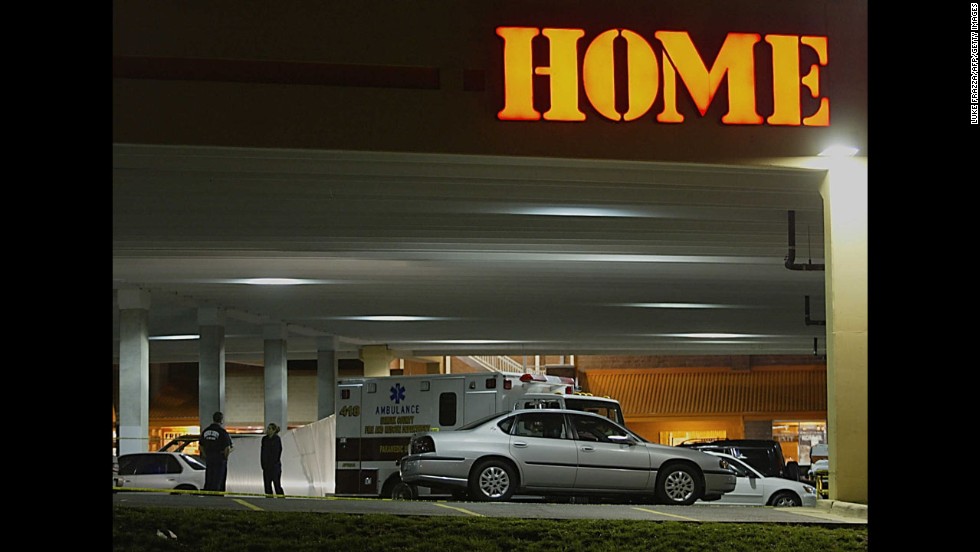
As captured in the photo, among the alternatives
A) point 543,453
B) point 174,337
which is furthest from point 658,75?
point 174,337

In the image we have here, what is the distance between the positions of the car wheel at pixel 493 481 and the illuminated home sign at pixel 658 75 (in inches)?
252

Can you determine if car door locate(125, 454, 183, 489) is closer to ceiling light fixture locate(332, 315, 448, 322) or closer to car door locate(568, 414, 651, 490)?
car door locate(568, 414, 651, 490)

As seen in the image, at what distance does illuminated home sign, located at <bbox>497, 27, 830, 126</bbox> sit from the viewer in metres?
15.1

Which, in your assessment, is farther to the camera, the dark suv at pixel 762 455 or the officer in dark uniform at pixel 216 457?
the dark suv at pixel 762 455

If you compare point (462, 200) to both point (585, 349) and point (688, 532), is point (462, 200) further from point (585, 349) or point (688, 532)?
point (585, 349)

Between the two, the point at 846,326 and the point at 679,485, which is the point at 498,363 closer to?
the point at 679,485

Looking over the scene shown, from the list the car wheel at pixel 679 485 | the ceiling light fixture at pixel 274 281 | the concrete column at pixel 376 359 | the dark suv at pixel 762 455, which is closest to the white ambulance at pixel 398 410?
the ceiling light fixture at pixel 274 281

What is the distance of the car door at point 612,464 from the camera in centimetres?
1934

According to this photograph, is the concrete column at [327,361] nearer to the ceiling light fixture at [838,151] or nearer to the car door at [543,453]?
the car door at [543,453]

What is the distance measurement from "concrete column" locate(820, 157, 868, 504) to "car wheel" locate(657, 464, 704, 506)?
3.73 m

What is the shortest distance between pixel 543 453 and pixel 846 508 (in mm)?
5209

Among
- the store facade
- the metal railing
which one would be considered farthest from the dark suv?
the metal railing
